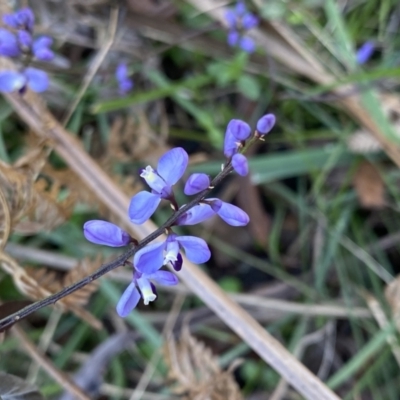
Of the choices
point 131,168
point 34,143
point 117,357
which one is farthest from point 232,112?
point 117,357

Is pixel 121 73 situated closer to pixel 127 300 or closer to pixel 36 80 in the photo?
pixel 36 80

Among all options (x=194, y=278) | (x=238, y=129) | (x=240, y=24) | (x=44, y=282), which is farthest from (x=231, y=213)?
(x=240, y=24)

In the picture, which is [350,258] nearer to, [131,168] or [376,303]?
[376,303]

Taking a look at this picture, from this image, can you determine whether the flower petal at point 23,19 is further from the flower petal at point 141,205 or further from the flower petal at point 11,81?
the flower petal at point 141,205

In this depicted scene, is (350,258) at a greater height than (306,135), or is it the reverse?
(306,135)

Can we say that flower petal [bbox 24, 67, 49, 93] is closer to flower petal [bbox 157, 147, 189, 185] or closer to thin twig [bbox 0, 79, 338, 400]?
thin twig [bbox 0, 79, 338, 400]

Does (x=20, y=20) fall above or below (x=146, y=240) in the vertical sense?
above
